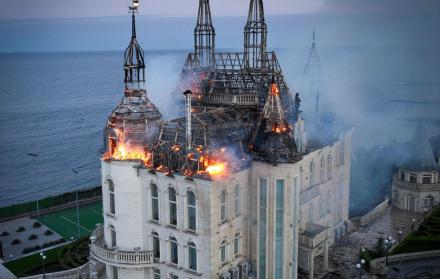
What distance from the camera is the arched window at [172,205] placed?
1594 inches

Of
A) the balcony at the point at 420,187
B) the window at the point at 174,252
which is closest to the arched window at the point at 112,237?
the window at the point at 174,252

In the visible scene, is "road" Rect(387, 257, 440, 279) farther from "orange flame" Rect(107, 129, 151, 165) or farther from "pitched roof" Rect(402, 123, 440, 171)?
"orange flame" Rect(107, 129, 151, 165)

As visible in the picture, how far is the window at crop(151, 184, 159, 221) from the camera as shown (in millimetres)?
41750

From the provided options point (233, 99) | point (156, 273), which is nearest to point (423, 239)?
point (233, 99)

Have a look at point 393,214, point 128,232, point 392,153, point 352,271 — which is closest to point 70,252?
point 128,232

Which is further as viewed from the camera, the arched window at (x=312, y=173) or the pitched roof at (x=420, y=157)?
the pitched roof at (x=420, y=157)

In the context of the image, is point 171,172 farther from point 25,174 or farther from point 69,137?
point 69,137

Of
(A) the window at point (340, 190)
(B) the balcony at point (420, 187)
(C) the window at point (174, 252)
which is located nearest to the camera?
(C) the window at point (174, 252)

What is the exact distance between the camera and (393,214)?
66438 mm

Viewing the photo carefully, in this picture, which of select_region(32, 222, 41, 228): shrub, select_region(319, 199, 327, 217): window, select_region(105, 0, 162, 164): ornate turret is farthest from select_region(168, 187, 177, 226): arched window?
select_region(32, 222, 41, 228): shrub

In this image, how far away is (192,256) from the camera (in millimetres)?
40438

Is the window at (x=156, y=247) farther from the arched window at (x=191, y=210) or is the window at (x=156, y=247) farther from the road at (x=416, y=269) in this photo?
the road at (x=416, y=269)

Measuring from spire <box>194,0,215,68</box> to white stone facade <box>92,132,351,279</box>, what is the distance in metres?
20.4

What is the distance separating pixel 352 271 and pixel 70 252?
29.4m
